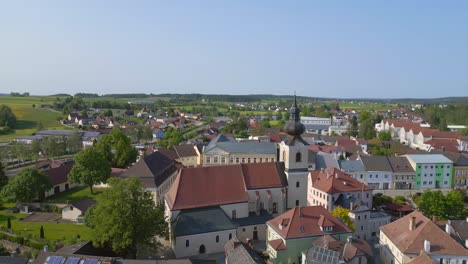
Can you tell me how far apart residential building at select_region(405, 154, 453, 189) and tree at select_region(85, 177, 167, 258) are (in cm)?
5312

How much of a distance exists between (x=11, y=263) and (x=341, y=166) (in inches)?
2186

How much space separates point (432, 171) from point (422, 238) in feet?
137

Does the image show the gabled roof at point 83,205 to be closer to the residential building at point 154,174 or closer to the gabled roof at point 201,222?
the residential building at point 154,174

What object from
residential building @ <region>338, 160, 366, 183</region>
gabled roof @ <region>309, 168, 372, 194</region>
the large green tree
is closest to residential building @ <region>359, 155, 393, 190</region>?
residential building @ <region>338, 160, 366, 183</region>

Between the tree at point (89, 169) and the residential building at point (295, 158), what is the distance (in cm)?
2977

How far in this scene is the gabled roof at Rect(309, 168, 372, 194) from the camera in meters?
50.4

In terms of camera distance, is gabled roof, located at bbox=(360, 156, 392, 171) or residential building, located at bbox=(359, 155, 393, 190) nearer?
residential building, located at bbox=(359, 155, 393, 190)

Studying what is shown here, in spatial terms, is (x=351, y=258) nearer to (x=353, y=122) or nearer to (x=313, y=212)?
(x=313, y=212)

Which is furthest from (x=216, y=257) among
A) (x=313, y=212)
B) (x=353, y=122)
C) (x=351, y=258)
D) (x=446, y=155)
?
(x=353, y=122)

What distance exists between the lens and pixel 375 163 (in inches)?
2847

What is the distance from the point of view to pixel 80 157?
61156mm

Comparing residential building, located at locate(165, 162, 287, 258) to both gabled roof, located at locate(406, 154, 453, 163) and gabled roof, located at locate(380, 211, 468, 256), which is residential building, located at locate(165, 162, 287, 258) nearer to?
gabled roof, located at locate(380, 211, 468, 256)

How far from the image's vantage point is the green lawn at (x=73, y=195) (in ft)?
197

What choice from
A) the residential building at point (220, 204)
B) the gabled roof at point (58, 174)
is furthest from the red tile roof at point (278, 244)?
the gabled roof at point (58, 174)
